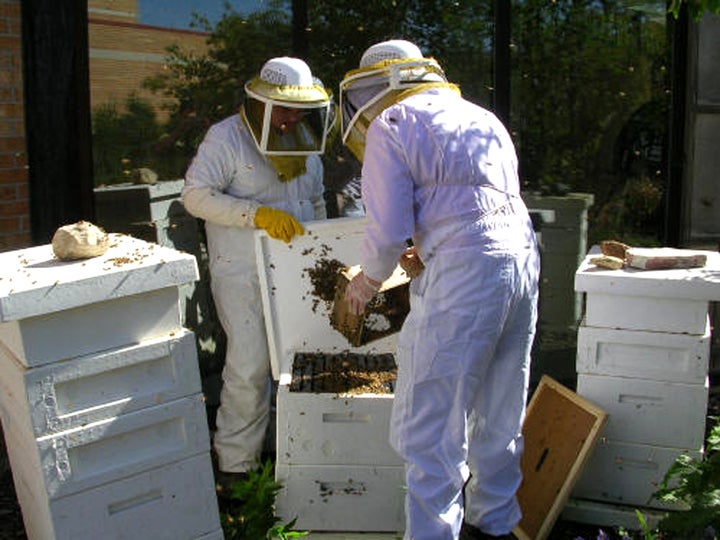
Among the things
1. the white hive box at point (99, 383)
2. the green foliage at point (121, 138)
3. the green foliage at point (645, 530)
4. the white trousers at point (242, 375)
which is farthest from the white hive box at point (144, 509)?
the green foliage at point (121, 138)

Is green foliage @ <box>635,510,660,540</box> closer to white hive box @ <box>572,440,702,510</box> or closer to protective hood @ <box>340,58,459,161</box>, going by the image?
white hive box @ <box>572,440,702,510</box>

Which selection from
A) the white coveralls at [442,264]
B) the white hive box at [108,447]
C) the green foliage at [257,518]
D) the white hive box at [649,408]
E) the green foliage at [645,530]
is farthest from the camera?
the white hive box at [649,408]

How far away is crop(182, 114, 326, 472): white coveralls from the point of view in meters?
3.58

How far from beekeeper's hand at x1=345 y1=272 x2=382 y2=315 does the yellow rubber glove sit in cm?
55

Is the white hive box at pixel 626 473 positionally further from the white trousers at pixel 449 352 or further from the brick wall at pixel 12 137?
the brick wall at pixel 12 137

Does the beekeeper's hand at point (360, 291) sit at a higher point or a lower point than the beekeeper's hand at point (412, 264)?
lower

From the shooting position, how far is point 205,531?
271 cm

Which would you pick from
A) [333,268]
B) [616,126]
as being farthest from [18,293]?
[616,126]

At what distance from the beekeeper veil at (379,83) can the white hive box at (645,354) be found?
102 cm

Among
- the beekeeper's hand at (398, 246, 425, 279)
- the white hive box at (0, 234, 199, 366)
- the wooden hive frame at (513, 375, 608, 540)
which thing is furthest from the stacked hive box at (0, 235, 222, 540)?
the wooden hive frame at (513, 375, 608, 540)

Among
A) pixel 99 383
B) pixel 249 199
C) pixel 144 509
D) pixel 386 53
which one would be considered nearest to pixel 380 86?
pixel 386 53

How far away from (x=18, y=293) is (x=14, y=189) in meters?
1.52

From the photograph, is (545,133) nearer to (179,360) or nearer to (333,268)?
(333,268)

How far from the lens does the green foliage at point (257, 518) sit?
3016 millimetres
